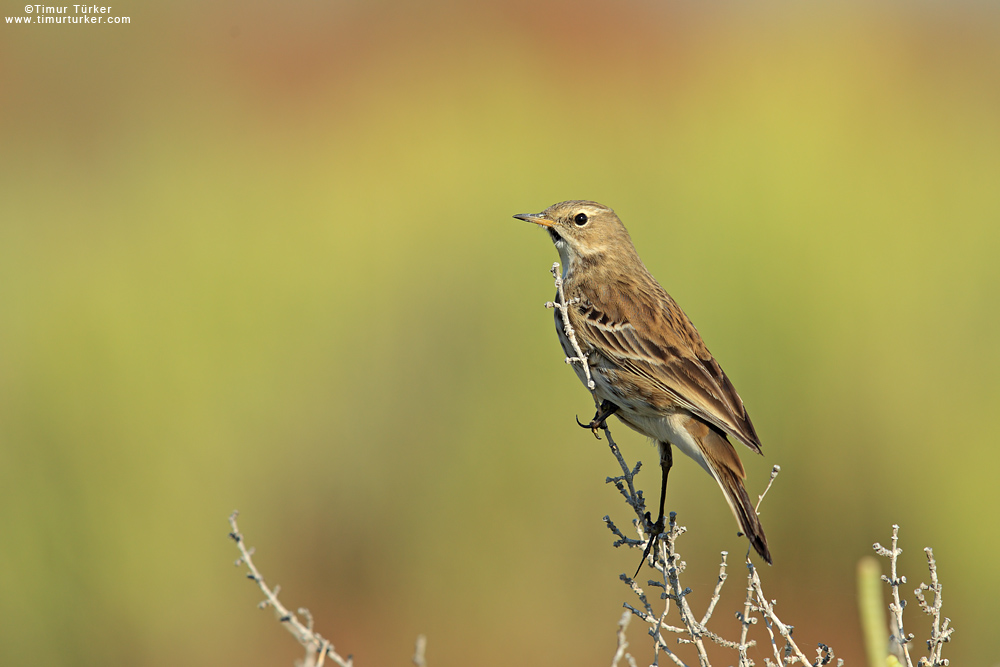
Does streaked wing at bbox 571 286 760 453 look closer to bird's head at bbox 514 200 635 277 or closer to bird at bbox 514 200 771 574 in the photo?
bird at bbox 514 200 771 574

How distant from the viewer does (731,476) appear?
11.8 feet

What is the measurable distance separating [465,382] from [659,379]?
8.51ft

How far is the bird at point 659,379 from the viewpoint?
3.63 meters

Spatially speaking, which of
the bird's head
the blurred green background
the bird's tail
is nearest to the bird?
the bird's tail

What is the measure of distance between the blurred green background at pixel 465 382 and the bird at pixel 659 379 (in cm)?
172

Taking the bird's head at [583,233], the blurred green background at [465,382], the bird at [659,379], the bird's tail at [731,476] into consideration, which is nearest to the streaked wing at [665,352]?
the bird at [659,379]

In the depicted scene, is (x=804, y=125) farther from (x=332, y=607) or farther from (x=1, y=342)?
(x=1, y=342)

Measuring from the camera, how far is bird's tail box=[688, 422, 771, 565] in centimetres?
339

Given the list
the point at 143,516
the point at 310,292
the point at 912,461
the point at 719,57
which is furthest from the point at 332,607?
the point at 719,57

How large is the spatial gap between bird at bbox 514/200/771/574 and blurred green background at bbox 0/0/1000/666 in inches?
67.7

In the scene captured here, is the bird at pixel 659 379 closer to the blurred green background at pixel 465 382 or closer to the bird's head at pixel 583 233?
the bird's head at pixel 583 233

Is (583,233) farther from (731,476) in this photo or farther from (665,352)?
(731,476)

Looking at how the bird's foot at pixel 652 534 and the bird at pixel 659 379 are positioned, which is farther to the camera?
the bird at pixel 659 379

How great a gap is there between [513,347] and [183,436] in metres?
2.30
